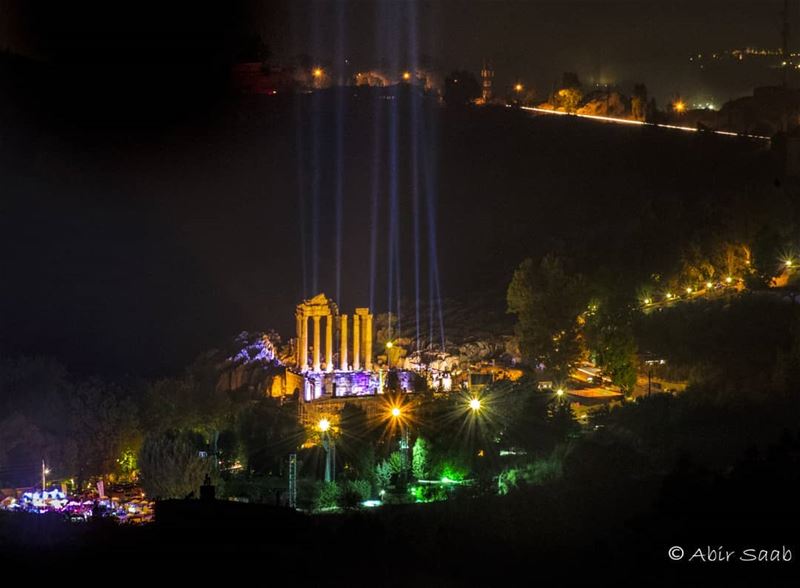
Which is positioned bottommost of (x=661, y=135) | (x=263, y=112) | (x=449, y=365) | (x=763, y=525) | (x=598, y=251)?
(x=763, y=525)

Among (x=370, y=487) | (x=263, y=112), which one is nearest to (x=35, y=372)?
(x=370, y=487)

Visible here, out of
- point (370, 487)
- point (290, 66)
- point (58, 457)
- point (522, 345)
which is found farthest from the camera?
point (290, 66)

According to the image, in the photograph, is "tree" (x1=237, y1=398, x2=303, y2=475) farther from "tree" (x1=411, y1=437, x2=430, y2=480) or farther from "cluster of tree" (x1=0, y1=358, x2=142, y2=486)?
"tree" (x1=411, y1=437, x2=430, y2=480)

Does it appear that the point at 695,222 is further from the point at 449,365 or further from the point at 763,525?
the point at 763,525

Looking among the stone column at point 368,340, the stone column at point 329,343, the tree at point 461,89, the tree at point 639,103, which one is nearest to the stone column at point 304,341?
the stone column at point 329,343

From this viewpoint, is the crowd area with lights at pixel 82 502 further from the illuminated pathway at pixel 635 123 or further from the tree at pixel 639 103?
the tree at pixel 639 103

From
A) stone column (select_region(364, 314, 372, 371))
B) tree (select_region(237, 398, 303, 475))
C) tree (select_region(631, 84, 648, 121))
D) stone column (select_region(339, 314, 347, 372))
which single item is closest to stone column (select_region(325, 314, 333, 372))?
stone column (select_region(339, 314, 347, 372))

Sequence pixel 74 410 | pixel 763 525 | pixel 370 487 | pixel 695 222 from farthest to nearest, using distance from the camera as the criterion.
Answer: pixel 695 222 < pixel 74 410 < pixel 370 487 < pixel 763 525
